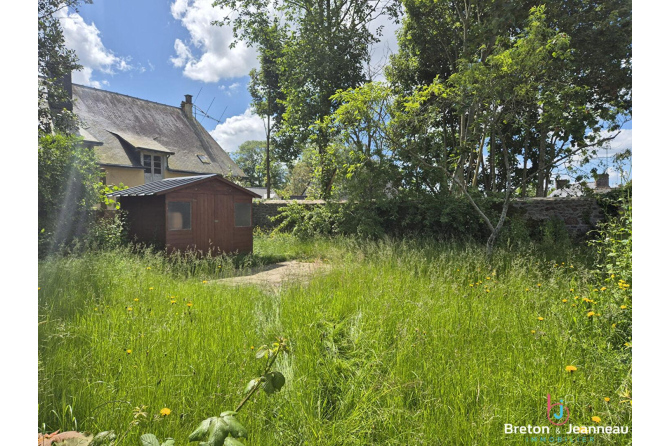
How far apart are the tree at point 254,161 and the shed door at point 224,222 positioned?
5.01ft

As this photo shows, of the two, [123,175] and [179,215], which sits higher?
[123,175]

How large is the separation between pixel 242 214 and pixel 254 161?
7.60 feet

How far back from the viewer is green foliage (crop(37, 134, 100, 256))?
4.15m

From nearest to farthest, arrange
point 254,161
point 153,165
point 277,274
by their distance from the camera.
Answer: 1. point 277,274
2. point 153,165
3. point 254,161

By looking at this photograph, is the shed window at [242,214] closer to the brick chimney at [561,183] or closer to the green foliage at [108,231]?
the green foliage at [108,231]

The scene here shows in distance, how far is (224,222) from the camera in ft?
24.8

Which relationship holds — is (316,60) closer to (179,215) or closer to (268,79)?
(268,79)

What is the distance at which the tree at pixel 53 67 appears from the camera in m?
2.73

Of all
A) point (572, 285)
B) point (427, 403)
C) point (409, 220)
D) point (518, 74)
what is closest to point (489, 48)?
point (518, 74)

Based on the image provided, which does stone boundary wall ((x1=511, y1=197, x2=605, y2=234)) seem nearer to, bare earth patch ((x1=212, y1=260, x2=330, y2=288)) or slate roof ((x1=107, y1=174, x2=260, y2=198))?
bare earth patch ((x1=212, y1=260, x2=330, y2=288))

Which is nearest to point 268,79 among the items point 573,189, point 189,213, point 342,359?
point 189,213

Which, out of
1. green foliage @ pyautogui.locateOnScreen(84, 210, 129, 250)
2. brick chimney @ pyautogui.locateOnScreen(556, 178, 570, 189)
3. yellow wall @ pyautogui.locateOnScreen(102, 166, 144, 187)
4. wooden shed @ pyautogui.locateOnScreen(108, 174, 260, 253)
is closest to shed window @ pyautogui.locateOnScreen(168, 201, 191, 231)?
wooden shed @ pyautogui.locateOnScreen(108, 174, 260, 253)
